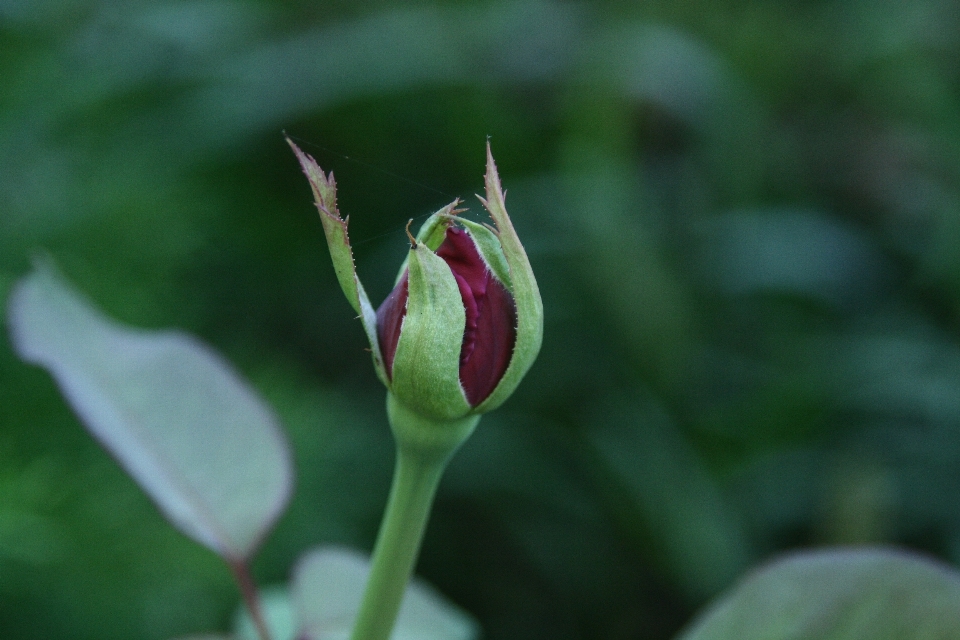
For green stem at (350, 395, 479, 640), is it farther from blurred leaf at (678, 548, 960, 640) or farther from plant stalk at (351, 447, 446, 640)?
blurred leaf at (678, 548, 960, 640)

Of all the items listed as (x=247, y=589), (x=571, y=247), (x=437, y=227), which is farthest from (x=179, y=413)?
(x=571, y=247)

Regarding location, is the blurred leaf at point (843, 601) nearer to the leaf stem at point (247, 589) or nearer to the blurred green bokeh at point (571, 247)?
the leaf stem at point (247, 589)

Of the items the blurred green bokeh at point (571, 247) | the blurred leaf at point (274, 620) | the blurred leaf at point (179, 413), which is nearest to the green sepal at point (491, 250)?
the blurred leaf at point (179, 413)

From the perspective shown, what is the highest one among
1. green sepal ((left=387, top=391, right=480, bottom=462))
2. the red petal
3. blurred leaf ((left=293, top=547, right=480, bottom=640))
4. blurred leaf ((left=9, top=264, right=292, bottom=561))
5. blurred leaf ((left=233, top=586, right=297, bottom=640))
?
the red petal

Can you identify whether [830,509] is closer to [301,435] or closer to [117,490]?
[301,435]

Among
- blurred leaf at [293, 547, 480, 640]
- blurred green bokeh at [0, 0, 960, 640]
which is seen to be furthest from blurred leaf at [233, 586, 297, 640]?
blurred green bokeh at [0, 0, 960, 640]

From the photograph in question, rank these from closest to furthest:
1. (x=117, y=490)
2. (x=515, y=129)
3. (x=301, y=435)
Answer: (x=117, y=490) < (x=301, y=435) < (x=515, y=129)

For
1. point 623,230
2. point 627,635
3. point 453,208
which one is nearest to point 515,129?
point 623,230
